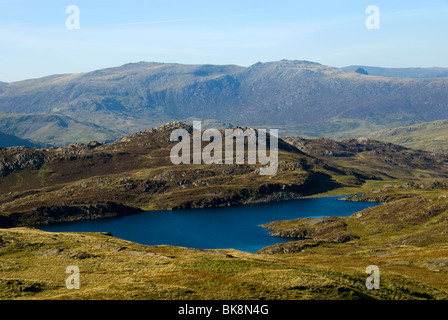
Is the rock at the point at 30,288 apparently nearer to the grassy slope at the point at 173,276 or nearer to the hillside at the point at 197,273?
the hillside at the point at 197,273

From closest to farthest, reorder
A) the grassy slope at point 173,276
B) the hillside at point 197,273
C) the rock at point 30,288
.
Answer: the grassy slope at point 173,276 → the hillside at point 197,273 → the rock at point 30,288

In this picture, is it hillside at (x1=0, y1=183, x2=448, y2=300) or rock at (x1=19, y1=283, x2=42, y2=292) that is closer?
hillside at (x1=0, y1=183, x2=448, y2=300)

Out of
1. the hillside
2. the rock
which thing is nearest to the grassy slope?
the hillside

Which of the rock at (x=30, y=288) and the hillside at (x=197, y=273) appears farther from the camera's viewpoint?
the rock at (x=30, y=288)

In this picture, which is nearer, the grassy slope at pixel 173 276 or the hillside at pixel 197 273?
the grassy slope at pixel 173 276

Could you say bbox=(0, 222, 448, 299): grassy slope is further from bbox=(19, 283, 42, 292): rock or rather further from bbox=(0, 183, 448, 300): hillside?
bbox=(19, 283, 42, 292): rock

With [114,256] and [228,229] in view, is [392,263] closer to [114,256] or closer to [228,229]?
[114,256]

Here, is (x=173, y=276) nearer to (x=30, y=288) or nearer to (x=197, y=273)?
(x=197, y=273)

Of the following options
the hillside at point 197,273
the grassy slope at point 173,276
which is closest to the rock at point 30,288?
the hillside at point 197,273

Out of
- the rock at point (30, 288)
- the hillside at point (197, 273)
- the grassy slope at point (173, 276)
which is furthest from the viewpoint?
the rock at point (30, 288)

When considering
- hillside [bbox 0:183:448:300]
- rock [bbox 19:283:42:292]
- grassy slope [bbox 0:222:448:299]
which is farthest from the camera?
rock [bbox 19:283:42:292]
